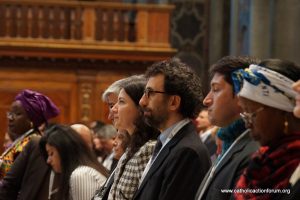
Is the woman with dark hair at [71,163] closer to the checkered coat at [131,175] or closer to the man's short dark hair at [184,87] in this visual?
the checkered coat at [131,175]

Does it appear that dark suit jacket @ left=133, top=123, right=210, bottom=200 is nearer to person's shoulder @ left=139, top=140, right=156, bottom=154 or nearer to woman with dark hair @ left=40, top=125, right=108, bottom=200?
person's shoulder @ left=139, top=140, right=156, bottom=154

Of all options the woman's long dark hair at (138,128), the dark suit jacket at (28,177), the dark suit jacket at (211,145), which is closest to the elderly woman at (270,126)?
the woman's long dark hair at (138,128)

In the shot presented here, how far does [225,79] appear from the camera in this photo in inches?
163

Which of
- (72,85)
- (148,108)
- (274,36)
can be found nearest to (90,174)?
(148,108)

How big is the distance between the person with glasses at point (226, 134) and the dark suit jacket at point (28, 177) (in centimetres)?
251

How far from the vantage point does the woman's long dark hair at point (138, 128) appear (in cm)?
481

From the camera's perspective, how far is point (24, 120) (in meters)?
6.85

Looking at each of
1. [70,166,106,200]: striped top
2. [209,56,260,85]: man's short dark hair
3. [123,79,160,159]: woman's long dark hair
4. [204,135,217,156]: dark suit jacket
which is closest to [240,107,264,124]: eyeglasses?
[209,56,260,85]: man's short dark hair

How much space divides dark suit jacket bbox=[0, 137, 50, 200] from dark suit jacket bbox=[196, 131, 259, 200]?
2560 mm

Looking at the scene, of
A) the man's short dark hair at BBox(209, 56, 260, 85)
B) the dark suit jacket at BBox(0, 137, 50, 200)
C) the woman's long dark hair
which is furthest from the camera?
the dark suit jacket at BBox(0, 137, 50, 200)

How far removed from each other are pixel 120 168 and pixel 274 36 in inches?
270

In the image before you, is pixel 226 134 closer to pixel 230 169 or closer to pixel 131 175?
pixel 230 169

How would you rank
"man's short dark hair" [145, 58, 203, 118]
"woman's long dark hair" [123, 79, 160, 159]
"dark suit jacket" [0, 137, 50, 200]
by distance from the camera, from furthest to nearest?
1. "dark suit jacket" [0, 137, 50, 200]
2. "woman's long dark hair" [123, 79, 160, 159]
3. "man's short dark hair" [145, 58, 203, 118]

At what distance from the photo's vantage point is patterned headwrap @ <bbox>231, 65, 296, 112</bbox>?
349cm
